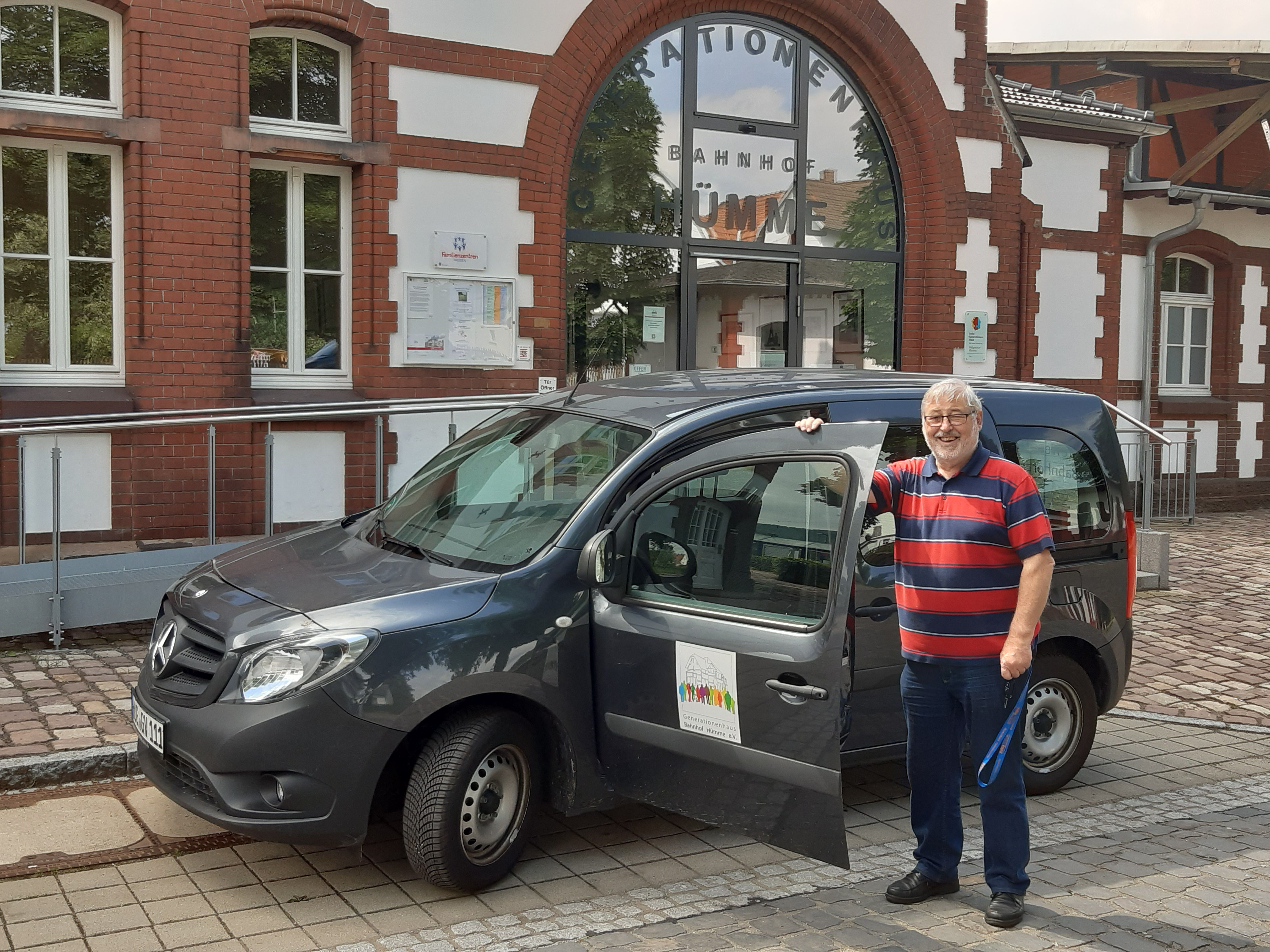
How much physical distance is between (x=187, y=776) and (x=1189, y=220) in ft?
54.8

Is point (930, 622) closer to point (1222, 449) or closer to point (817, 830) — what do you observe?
point (817, 830)

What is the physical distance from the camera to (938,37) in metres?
13.4

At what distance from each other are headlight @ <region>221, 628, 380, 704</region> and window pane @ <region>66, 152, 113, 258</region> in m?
6.39

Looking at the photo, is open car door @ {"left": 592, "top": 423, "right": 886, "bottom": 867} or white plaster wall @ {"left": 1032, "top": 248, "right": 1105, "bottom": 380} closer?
open car door @ {"left": 592, "top": 423, "right": 886, "bottom": 867}

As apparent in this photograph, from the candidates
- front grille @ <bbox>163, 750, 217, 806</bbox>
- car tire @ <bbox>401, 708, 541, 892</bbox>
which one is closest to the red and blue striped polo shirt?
car tire @ <bbox>401, 708, 541, 892</bbox>

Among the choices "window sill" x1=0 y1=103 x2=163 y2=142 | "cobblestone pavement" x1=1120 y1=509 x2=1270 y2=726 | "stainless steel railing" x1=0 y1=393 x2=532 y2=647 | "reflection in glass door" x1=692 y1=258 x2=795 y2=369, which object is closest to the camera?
"stainless steel railing" x1=0 y1=393 x2=532 y2=647

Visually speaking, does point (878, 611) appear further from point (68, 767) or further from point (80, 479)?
point (80, 479)

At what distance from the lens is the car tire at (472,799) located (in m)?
4.36

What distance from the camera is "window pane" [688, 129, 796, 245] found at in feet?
40.9

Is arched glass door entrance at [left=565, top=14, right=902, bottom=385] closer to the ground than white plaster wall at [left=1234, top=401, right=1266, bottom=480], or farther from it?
farther from it

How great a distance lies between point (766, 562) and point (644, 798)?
961 mm

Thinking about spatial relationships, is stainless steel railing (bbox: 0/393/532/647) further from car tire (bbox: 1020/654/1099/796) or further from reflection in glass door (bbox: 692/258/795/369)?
car tire (bbox: 1020/654/1099/796)

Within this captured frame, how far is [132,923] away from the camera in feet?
13.8

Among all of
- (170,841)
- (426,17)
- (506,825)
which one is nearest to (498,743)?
(506,825)
